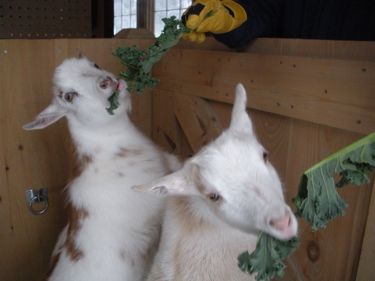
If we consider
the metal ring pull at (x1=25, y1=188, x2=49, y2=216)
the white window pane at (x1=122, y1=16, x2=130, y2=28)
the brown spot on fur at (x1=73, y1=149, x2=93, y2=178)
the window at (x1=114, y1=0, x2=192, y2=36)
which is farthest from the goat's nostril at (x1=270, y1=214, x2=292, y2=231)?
the white window pane at (x1=122, y1=16, x2=130, y2=28)

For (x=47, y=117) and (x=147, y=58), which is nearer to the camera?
(x=147, y=58)

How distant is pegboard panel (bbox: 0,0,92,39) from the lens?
3.83m

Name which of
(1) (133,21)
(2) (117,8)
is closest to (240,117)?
(1) (133,21)

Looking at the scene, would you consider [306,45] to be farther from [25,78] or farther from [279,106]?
[25,78]

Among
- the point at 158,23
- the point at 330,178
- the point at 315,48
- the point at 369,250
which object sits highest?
the point at 158,23

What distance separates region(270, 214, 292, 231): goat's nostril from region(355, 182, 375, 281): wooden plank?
547 mm

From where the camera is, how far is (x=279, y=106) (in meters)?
2.06

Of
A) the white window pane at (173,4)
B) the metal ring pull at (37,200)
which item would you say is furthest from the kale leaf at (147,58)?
the white window pane at (173,4)

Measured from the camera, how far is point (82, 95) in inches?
98.1

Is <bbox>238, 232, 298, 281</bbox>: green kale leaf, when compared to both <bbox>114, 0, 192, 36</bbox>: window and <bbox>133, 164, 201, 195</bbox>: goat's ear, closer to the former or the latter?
<bbox>133, 164, 201, 195</bbox>: goat's ear

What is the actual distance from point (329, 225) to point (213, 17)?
3.96 ft

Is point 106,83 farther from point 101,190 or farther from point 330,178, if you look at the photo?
point 330,178

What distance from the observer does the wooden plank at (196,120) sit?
269 centimetres

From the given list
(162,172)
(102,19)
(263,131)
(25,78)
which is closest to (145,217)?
(162,172)
